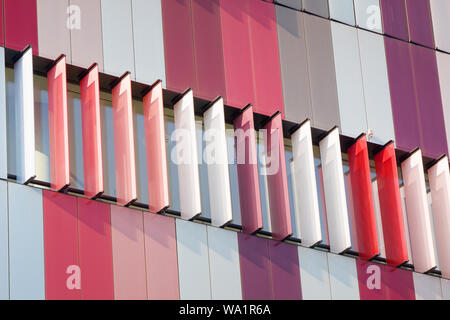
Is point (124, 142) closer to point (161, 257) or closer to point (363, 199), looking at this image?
point (161, 257)

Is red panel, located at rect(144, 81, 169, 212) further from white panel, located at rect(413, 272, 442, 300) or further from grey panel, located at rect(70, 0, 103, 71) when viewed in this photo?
white panel, located at rect(413, 272, 442, 300)

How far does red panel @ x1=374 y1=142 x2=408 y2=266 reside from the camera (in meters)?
26.8

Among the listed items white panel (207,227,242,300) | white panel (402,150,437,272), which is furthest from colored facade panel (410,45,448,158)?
white panel (207,227,242,300)

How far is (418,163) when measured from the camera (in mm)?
28188

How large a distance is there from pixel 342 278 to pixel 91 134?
6.18 m

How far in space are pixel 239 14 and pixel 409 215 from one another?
5.79 meters

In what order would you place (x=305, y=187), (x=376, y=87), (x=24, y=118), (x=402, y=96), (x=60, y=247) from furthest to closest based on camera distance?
(x=402, y=96) → (x=376, y=87) → (x=305, y=187) → (x=24, y=118) → (x=60, y=247)

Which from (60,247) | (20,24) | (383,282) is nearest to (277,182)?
(383,282)

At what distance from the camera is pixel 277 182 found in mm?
25906

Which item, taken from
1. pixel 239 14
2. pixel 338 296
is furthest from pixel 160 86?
pixel 338 296

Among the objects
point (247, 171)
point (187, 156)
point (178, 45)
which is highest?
point (178, 45)

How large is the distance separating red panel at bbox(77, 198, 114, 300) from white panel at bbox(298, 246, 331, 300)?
4315 mm

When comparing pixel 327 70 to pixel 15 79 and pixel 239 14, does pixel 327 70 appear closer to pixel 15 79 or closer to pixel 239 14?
pixel 239 14

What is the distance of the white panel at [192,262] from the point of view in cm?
2417
